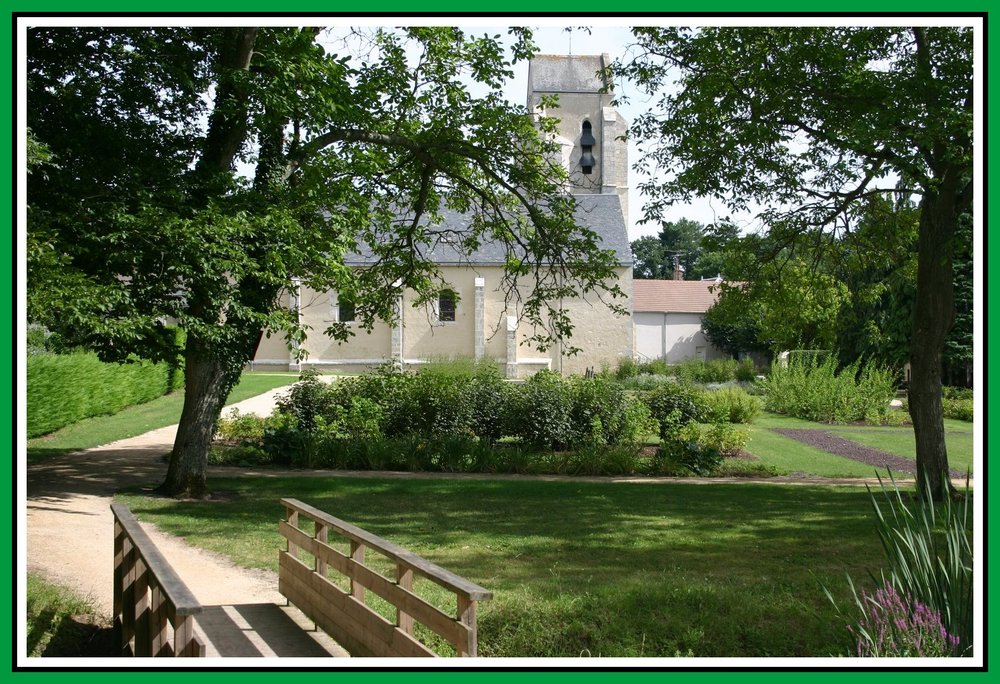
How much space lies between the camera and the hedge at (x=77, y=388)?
18.0 metres

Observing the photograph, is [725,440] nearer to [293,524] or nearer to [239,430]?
[239,430]

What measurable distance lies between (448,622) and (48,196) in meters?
6.88

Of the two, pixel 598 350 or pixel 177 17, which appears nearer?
pixel 177 17

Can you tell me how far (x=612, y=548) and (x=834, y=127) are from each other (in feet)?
20.2

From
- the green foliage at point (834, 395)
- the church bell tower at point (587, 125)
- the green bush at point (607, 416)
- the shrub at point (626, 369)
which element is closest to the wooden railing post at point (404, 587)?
the green bush at point (607, 416)

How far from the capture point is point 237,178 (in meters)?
11.3

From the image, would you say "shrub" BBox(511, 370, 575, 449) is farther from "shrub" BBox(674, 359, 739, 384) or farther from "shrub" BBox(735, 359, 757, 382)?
"shrub" BBox(735, 359, 757, 382)

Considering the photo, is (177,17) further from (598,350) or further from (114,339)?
(598,350)

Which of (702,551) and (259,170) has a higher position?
(259,170)

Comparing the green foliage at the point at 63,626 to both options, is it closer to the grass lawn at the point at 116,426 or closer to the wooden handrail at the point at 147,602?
the wooden handrail at the point at 147,602

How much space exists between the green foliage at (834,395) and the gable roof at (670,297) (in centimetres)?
2394

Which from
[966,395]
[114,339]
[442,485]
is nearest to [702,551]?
[442,485]

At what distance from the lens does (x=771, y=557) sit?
955cm

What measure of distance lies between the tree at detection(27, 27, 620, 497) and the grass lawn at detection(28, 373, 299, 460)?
6.05m
